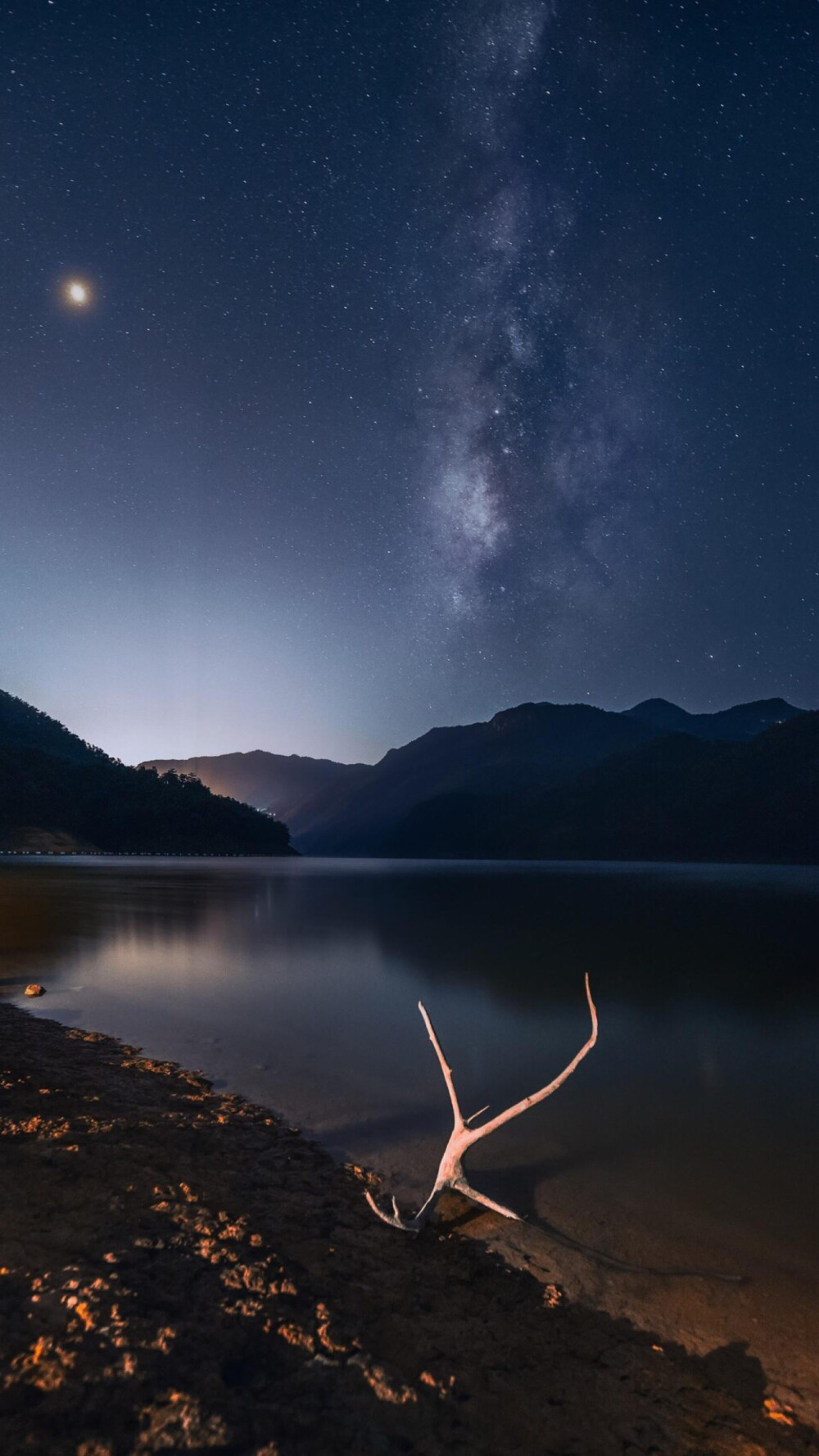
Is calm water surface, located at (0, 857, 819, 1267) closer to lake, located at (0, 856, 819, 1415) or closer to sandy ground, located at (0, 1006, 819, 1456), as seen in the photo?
lake, located at (0, 856, 819, 1415)

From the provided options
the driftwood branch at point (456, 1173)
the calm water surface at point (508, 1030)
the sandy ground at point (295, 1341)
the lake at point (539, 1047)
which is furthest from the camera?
the calm water surface at point (508, 1030)

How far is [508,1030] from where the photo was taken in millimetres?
15680

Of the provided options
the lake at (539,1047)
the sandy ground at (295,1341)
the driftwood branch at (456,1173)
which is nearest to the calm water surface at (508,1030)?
the lake at (539,1047)

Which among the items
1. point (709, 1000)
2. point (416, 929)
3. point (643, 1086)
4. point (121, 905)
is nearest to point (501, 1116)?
point (643, 1086)

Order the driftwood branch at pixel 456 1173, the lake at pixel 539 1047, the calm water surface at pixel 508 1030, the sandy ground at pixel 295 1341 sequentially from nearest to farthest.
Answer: the sandy ground at pixel 295 1341 → the driftwood branch at pixel 456 1173 → the lake at pixel 539 1047 → the calm water surface at pixel 508 1030

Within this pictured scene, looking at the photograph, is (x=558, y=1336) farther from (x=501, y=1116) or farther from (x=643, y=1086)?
(x=643, y=1086)

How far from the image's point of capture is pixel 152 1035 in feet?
44.5

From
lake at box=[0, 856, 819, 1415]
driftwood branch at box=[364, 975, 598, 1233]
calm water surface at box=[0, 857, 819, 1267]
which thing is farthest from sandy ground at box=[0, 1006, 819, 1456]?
calm water surface at box=[0, 857, 819, 1267]

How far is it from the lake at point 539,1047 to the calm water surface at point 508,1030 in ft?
0.19

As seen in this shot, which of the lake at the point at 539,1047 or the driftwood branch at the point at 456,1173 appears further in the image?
the lake at the point at 539,1047

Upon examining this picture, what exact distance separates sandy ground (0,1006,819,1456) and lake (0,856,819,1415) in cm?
84

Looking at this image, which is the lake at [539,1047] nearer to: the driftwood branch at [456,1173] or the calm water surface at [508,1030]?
the calm water surface at [508,1030]

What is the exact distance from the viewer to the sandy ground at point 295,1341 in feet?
11.7

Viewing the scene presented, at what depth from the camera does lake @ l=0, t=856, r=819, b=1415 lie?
7.30 m
